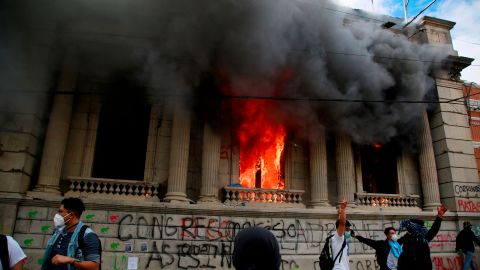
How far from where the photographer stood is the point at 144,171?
32.4 feet

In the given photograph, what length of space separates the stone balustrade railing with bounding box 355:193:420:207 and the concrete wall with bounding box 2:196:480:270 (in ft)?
4.55

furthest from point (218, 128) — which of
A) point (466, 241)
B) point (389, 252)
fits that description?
point (466, 241)

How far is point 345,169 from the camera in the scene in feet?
35.8

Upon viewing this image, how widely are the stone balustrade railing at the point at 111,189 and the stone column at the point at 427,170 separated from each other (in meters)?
9.53

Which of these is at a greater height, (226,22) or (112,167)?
(226,22)

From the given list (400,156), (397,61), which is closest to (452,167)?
(400,156)

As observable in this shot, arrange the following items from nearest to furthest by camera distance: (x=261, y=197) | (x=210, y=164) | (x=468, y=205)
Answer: (x=210, y=164) < (x=261, y=197) < (x=468, y=205)

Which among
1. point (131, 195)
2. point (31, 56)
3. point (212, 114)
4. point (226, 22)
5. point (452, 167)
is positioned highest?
point (226, 22)

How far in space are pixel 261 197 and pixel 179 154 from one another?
2863 millimetres

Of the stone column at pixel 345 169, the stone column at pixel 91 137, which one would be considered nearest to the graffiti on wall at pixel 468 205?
the stone column at pixel 345 169

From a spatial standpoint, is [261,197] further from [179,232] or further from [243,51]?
[243,51]

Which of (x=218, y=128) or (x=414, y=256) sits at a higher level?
(x=218, y=128)

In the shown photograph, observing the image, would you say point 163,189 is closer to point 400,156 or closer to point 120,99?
point 120,99

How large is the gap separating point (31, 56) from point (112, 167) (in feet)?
12.8
